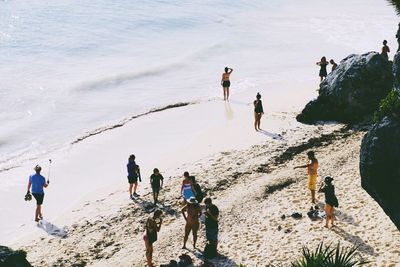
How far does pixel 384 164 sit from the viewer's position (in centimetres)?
1304

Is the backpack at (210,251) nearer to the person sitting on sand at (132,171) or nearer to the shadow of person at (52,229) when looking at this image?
the person sitting on sand at (132,171)

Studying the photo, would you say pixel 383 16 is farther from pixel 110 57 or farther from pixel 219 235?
pixel 219 235

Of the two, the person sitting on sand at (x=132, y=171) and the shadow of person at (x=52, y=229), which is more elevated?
the person sitting on sand at (x=132, y=171)

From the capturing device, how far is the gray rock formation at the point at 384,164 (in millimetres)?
12781

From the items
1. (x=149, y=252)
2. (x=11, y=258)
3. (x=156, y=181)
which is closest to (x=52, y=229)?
(x=156, y=181)

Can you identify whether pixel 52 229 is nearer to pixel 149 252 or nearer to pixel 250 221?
pixel 149 252

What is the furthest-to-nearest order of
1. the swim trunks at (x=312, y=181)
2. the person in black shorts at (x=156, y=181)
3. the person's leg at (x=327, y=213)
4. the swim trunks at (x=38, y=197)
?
the swim trunks at (x=38, y=197), the person in black shorts at (x=156, y=181), the swim trunks at (x=312, y=181), the person's leg at (x=327, y=213)

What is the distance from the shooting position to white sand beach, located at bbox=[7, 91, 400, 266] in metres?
15.1

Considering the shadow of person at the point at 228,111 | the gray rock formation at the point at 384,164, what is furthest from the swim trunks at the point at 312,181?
the shadow of person at the point at 228,111

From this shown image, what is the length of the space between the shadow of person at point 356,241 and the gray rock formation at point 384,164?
3.46 feet

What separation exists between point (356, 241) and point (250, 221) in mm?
3321

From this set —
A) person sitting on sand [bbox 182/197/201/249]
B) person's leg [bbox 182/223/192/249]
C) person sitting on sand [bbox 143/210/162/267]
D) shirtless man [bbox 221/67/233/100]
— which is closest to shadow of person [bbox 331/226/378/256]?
person sitting on sand [bbox 182/197/201/249]

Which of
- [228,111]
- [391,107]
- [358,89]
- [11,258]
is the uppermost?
[391,107]

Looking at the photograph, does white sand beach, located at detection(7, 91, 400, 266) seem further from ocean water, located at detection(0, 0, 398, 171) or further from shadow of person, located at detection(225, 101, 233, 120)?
ocean water, located at detection(0, 0, 398, 171)
